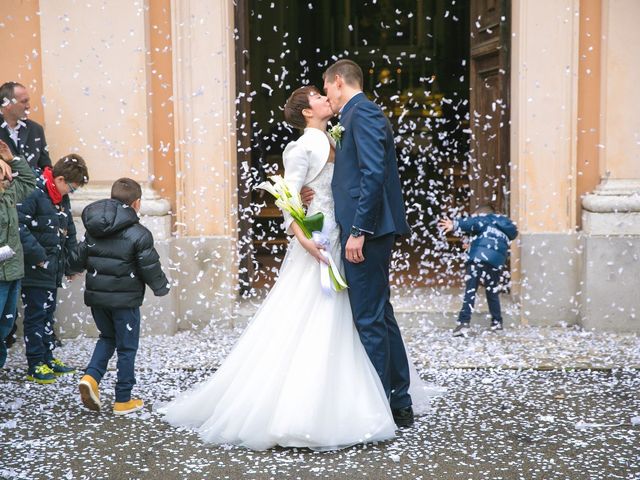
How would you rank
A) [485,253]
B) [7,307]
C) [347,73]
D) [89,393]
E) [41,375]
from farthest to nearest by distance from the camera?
[485,253]
[41,375]
[7,307]
[89,393]
[347,73]

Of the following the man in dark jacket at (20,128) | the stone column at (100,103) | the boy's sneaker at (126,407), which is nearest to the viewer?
the boy's sneaker at (126,407)

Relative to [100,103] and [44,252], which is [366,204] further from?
[100,103]

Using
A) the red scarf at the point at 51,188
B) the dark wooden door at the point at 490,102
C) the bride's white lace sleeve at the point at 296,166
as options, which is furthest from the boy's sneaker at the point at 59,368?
the dark wooden door at the point at 490,102

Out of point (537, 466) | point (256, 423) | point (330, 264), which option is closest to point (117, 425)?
point (256, 423)

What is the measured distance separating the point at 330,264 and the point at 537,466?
1430 millimetres

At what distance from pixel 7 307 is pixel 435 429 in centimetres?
Result: 268

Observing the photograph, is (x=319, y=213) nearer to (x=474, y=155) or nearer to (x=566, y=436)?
(x=566, y=436)

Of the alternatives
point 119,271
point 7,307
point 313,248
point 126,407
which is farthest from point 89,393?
point 313,248

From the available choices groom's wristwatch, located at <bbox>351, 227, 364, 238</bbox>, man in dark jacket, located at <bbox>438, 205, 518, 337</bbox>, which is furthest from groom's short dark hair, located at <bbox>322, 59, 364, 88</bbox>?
man in dark jacket, located at <bbox>438, 205, 518, 337</bbox>

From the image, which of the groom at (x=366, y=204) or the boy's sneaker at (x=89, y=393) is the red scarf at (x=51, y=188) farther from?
the groom at (x=366, y=204)

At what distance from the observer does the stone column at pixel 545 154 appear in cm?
708

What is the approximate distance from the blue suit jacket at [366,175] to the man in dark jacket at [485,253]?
7.86 ft

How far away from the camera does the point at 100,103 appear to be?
23.4 feet

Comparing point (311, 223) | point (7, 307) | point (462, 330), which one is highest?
point (311, 223)
